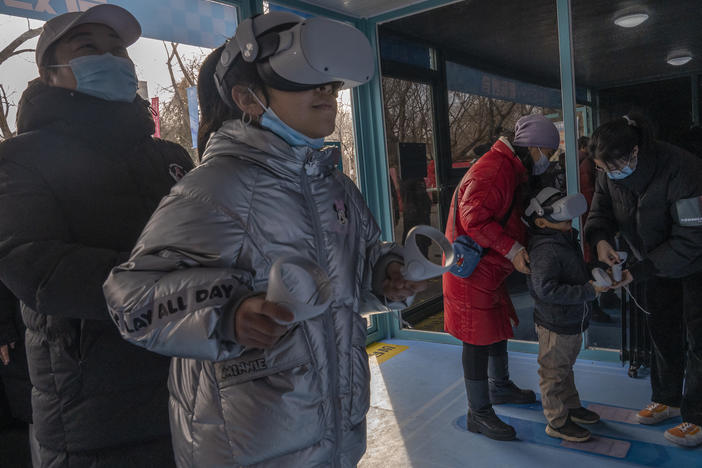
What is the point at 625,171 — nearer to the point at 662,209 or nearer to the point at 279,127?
the point at 662,209

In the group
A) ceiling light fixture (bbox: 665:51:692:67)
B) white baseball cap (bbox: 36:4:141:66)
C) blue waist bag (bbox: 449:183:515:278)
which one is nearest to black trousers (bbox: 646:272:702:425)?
blue waist bag (bbox: 449:183:515:278)

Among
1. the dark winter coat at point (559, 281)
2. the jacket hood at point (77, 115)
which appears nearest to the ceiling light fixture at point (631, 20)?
the dark winter coat at point (559, 281)

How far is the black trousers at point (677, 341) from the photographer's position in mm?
2424

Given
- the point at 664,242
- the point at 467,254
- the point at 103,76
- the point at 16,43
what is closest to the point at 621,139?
the point at 664,242

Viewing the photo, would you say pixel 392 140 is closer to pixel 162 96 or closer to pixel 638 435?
pixel 162 96

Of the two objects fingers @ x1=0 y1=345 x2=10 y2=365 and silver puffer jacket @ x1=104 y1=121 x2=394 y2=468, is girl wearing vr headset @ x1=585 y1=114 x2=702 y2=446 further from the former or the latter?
fingers @ x1=0 y1=345 x2=10 y2=365

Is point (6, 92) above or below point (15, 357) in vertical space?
above

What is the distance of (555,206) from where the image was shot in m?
2.50

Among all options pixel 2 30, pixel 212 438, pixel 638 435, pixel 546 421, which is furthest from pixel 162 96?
pixel 638 435

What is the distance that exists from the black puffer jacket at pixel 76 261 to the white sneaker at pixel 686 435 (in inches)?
97.9

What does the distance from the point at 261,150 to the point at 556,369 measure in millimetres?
2170

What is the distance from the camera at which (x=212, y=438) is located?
3.24 ft

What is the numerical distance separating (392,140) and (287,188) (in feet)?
11.8

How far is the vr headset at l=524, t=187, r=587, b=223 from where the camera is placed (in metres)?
2.42
